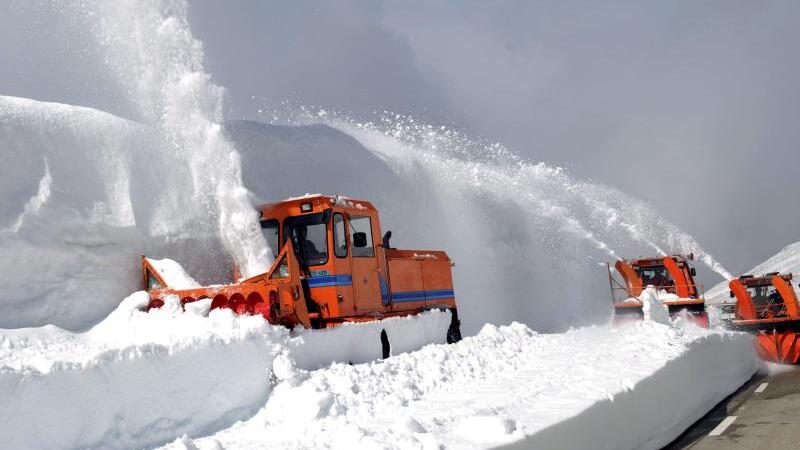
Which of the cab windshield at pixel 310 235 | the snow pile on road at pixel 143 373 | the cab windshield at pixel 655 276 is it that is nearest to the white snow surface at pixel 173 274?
the snow pile on road at pixel 143 373

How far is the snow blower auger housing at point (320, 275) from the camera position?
925 cm

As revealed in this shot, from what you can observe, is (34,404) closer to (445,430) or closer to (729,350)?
(445,430)

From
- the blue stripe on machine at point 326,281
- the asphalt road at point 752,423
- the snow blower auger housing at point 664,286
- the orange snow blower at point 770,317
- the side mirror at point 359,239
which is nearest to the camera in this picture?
the asphalt road at point 752,423

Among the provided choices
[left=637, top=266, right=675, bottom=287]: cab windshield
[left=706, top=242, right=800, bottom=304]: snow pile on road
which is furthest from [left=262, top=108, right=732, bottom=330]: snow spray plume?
[left=706, top=242, right=800, bottom=304]: snow pile on road

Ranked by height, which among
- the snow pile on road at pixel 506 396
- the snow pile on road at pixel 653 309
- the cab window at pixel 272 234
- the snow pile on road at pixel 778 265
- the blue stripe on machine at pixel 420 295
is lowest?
the snow pile on road at pixel 506 396

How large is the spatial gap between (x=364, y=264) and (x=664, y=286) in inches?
506

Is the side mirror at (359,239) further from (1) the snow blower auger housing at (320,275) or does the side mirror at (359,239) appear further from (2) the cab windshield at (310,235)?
(2) the cab windshield at (310,235)

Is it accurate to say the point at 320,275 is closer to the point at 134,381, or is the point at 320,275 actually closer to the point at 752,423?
the point at 134,381

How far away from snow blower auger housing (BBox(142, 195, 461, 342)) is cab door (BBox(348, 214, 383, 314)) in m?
0.02

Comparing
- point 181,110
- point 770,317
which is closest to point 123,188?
point 181,110

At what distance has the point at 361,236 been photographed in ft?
36.4

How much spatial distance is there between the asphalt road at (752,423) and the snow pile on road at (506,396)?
8.4 inches

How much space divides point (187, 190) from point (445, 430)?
789 cm

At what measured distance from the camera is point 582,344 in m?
12.0
